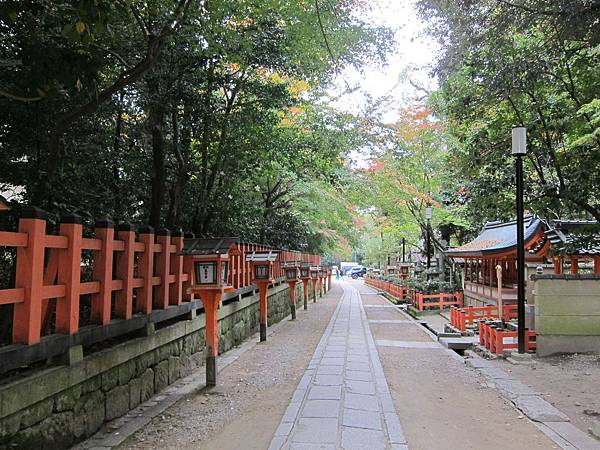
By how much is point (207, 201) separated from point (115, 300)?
535 centimetres

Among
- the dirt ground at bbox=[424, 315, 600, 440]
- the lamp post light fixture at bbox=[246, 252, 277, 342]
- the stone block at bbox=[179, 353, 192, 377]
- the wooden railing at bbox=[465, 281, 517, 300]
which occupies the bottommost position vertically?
the dirt ground at bbox=[424, 315, 600, 440]

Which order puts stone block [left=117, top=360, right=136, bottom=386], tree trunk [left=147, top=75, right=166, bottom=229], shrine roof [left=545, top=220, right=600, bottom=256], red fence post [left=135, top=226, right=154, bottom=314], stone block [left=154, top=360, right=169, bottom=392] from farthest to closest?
shrine roof [left=545, top=220, right=600, bottom=256] < tree trunk [left=147, top=75, right=166, bottom=229] < stone block [left=154, top=360, right=169, bottom=392] < red fence post [left=135, top=226, right=154, bottom=314] < stone block [left=117, top=360, right=136, bottom=386]

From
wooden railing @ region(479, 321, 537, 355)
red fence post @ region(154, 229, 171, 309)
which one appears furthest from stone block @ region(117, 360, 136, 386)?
wooden railing @ region(479, 321, 537, 355)

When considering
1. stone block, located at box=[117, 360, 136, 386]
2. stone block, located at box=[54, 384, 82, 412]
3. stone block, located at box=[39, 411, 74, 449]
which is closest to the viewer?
stone block, located at box=[39, 411, 74, 449]

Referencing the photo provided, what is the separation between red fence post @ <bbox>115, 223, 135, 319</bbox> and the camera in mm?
5781

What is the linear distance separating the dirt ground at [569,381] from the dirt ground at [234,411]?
3.50m

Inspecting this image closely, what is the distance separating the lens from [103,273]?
526 centimetres

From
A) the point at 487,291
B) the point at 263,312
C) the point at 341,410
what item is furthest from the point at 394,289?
the point at 341,410

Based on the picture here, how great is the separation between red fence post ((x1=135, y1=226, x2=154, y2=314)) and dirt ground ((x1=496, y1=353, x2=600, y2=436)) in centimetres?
537

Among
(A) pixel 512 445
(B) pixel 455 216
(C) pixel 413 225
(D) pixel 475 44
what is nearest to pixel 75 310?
(A) pixel 512 445

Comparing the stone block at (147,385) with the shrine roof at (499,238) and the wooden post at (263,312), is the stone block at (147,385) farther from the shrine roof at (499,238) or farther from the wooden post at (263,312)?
the shrine roof at (499,238)

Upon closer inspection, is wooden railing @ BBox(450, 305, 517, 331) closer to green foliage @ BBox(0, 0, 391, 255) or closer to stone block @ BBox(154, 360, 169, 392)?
green foliage @ BBox(0, 0, 391, 255)

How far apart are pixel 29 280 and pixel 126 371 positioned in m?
2.15

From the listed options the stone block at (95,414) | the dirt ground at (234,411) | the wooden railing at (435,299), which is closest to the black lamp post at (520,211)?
the dirt ground at (234,411)
